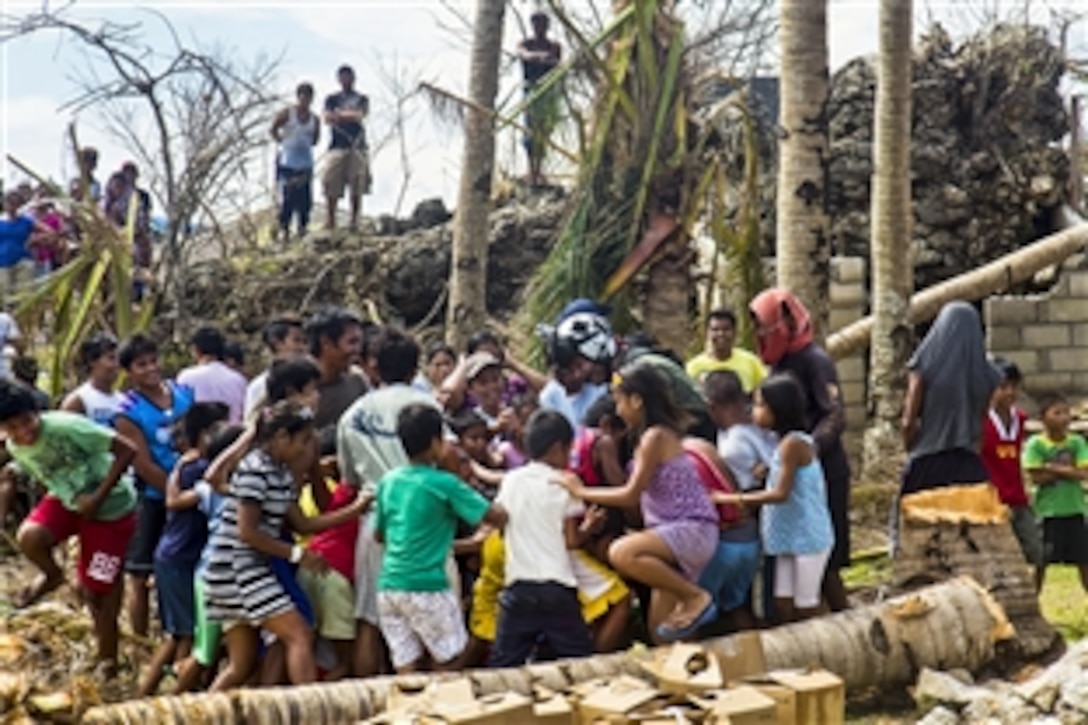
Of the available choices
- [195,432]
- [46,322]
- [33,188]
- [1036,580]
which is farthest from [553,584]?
[33,188]

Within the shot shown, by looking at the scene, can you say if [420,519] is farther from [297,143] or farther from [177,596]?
[297,143]

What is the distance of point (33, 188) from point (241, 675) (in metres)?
8.62

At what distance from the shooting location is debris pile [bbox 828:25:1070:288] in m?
16.0

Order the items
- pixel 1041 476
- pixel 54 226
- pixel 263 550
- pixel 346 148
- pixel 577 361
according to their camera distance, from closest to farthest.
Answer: pixel 263 550 → pixel 577 361 → pixel 1041 476 → pixel 54 226 → pixel 346 148

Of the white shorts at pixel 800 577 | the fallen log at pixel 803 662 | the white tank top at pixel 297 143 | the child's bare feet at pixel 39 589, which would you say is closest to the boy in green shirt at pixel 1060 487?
the fallen log at pixel 803 662

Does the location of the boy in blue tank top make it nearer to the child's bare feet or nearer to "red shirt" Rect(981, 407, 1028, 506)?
the child's bare feet

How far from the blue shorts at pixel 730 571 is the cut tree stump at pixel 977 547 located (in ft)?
3.21

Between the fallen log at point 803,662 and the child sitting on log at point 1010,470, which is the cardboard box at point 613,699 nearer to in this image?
the fallen log at point 803,662

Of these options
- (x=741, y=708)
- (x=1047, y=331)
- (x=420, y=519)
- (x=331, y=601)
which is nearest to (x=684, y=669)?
(x=741, y=708)

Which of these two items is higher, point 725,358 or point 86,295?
point 86,295

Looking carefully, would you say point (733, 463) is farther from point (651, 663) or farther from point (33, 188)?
point (33, 188)

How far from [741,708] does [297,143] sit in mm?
11101

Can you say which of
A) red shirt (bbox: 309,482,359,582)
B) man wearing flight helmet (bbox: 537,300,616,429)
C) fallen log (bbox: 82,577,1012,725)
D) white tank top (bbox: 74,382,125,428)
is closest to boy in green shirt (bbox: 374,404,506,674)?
fallen log (bbox: 82,577,1012,725)

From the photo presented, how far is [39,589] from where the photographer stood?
29.1 ft
